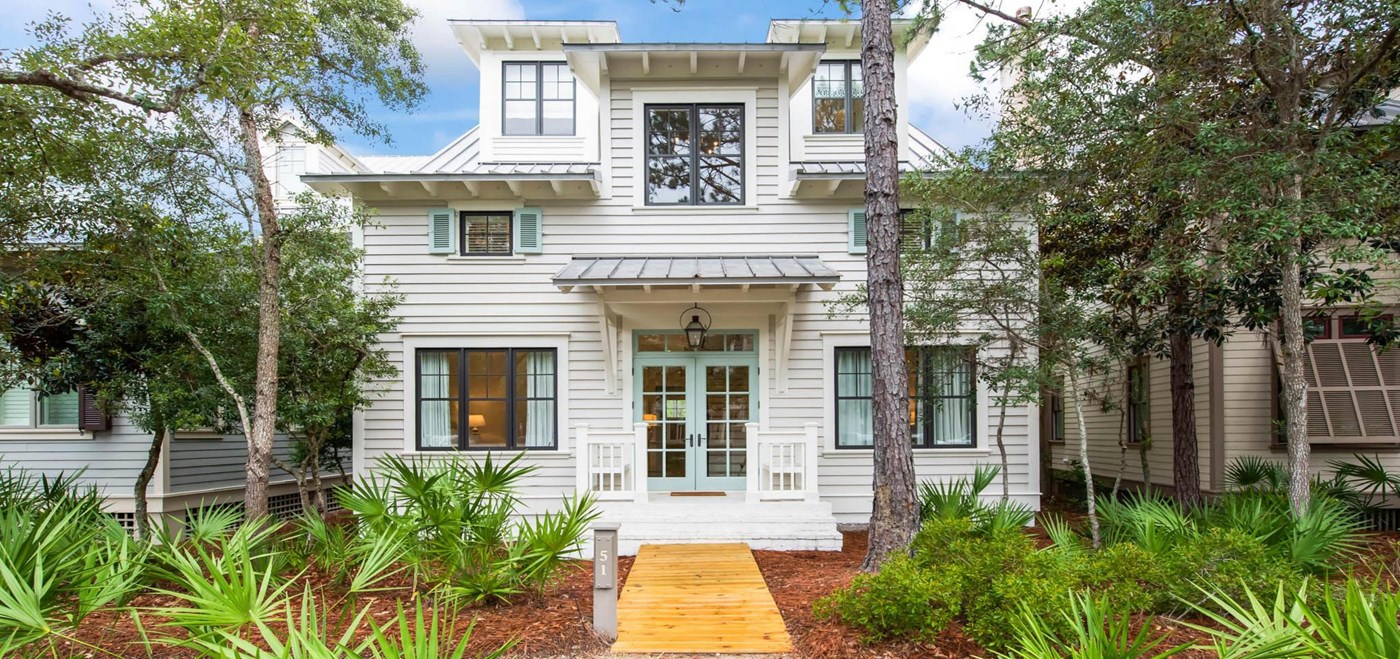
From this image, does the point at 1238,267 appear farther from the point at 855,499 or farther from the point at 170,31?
the point at 170,31

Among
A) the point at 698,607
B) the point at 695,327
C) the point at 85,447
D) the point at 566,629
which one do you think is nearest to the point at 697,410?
the point at 695,327

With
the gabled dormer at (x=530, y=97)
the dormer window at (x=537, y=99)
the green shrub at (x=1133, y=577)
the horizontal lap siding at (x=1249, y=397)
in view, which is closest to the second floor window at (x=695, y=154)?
the gabled dormer at (x=530, y=97)

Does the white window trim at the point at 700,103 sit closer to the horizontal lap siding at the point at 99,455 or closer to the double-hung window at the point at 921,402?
the double-hung window at the point at 921,402

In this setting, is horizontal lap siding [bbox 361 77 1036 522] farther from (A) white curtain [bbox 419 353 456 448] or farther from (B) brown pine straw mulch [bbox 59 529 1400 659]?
(B) brown pine straw mulch [bbox 59 529 1400 659]

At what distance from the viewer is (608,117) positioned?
34.6 feet

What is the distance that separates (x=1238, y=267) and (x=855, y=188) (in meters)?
4.52

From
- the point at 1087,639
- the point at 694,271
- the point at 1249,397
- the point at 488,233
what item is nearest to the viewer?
the point at 1087,639

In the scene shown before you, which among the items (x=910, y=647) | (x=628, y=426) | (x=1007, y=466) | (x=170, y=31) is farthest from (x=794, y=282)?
(x=170, y=31)

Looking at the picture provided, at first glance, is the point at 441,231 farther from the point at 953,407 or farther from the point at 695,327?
the point at 953,407

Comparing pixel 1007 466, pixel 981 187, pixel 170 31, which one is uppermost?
pixel 170 31

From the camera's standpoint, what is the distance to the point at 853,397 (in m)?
10.5

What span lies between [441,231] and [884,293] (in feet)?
20.5

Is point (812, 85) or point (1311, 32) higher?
point (812, 85)

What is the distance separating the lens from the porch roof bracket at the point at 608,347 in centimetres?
999
